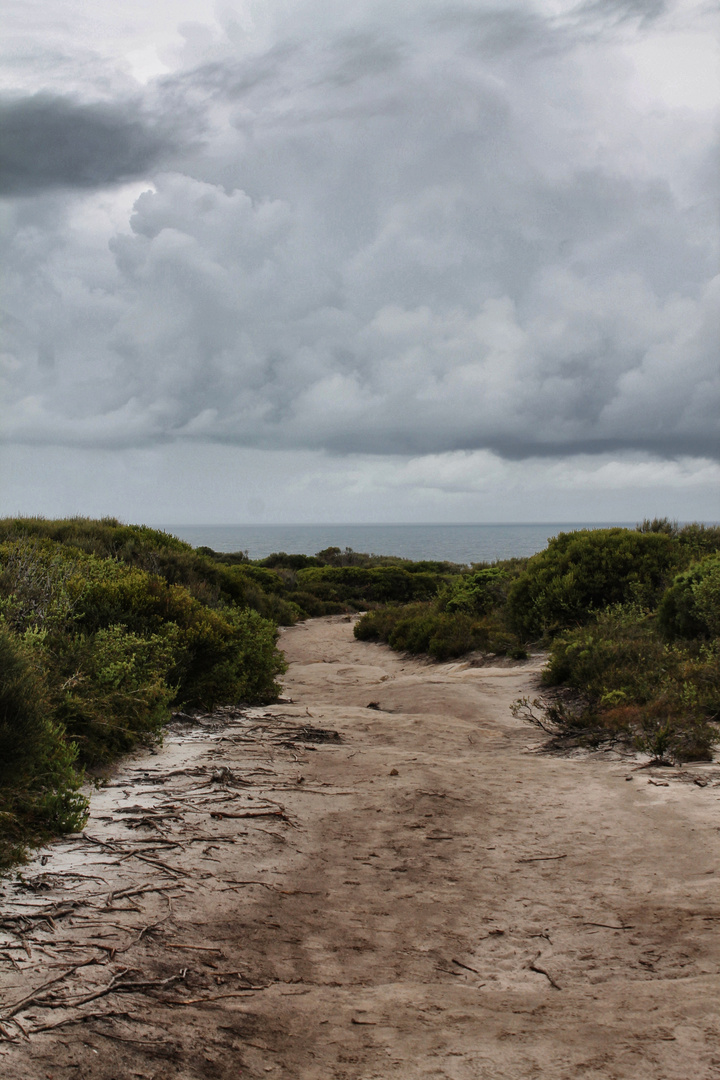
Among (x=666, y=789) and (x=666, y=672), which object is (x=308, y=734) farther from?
(x=666, y=672)

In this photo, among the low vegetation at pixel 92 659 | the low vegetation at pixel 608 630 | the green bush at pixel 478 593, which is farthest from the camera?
the green bush at pixel 478 593

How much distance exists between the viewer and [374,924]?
386cm

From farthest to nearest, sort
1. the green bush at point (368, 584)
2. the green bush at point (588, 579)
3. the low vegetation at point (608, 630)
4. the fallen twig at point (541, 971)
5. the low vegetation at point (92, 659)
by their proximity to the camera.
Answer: the green bush at point (368, 584) → the green bush at point (588, 579) → the low vegetation at point (608, 630) → the low vegetation at point (92, 659) → the fallen twig at point (541, 971)

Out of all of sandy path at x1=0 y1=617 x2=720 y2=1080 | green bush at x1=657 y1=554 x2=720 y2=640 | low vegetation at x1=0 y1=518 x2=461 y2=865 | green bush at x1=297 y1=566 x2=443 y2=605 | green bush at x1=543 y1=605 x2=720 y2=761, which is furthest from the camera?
green bush at x1=297 y1=566 x2=443 y2=605

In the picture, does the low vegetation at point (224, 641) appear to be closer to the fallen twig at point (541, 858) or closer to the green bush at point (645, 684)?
the green bush at point (645, 684)

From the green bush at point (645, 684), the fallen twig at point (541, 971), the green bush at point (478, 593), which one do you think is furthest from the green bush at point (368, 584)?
the fallen twig at point (541, 971)

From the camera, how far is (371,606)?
31.8 meters

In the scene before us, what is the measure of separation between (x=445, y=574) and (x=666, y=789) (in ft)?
115

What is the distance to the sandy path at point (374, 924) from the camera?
2580 millimetres

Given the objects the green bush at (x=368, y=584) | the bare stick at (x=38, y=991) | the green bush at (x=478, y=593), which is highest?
the green bush at (x=478, y=593)

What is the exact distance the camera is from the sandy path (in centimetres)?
258

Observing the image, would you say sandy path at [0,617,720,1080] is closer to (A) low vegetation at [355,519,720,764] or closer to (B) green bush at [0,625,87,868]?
(B) green bush at [0,625,87,868]

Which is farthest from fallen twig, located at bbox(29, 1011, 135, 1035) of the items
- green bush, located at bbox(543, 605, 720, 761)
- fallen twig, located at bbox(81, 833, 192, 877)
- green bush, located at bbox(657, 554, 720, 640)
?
green bush, located at bbox(657, 554, 720, 640)

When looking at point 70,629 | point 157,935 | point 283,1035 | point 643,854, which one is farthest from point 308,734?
point 283,1035
